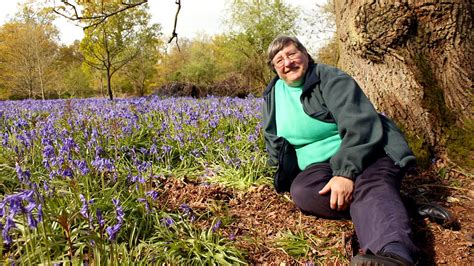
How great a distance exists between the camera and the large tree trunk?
3207 mm

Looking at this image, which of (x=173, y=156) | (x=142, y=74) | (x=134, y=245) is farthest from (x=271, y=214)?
(x=142, y=74)

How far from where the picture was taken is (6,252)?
6.93 feet

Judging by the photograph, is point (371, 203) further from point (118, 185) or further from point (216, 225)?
point (118, 185)

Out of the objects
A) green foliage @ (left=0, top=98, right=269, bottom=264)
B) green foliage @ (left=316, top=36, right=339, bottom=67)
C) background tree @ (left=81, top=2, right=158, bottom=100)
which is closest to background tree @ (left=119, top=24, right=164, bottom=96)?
background tree @ (left=81, top=2, right=158, bottom=100)

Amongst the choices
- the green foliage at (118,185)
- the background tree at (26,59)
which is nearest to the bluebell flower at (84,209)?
the green foliage at (118,185)

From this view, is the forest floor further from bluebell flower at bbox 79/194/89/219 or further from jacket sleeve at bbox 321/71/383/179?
bluebell flower at bbox 79/194/89/219

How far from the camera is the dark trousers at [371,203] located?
6.67 ft

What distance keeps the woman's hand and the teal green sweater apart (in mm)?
405

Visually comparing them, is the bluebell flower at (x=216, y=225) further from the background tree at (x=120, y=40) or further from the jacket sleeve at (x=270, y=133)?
the background tree at (x=120, y=40)

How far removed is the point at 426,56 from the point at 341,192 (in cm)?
173

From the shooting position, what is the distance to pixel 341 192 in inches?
94.8

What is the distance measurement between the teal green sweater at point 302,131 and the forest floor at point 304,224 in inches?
18.2

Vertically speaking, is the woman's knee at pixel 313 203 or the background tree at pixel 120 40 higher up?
the background tree at pixel 120 40

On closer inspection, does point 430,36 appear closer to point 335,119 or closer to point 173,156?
point 335,119
